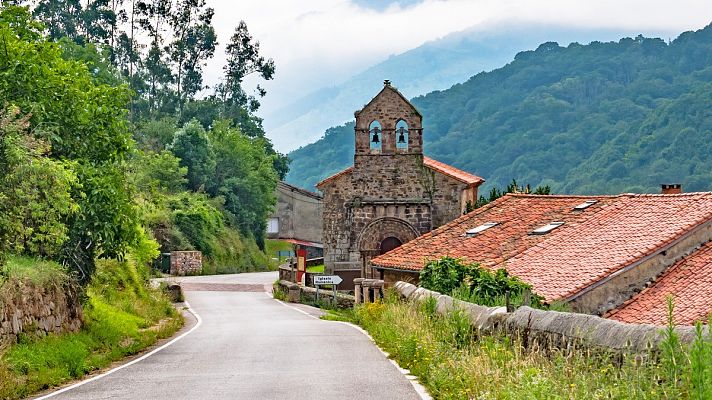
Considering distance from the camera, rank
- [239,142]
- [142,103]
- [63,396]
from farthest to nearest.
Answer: [142,103]
[239,142]
[63,396]

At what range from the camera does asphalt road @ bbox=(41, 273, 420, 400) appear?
45.4ft

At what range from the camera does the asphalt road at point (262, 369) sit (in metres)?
13.9

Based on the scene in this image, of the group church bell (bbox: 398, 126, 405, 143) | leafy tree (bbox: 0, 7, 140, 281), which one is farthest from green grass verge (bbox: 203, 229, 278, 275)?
leafy tree (bbox: 0, 7, 140, 281)

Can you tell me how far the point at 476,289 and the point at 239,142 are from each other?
51655 mm

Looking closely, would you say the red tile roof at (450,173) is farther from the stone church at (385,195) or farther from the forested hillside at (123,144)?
the forested hillside at (123,144)

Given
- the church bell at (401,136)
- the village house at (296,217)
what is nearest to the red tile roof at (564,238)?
the church bell at (401,136)

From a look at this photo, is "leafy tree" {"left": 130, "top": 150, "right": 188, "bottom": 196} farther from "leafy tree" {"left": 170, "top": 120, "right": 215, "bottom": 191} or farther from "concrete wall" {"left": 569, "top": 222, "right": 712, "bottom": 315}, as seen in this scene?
"concrete wall" {"left": 569, "top": 222, "right": 712, "bottom": 315}

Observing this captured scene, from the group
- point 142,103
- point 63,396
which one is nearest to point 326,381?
point 63,396

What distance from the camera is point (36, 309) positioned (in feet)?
62.8

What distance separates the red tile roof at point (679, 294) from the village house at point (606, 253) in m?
0.03

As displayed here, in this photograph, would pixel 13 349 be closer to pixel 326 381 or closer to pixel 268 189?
pixel 326 381

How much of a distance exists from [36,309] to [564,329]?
1112 centimetres

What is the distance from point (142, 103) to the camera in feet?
275

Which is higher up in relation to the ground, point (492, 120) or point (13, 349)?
point (492, 120)
